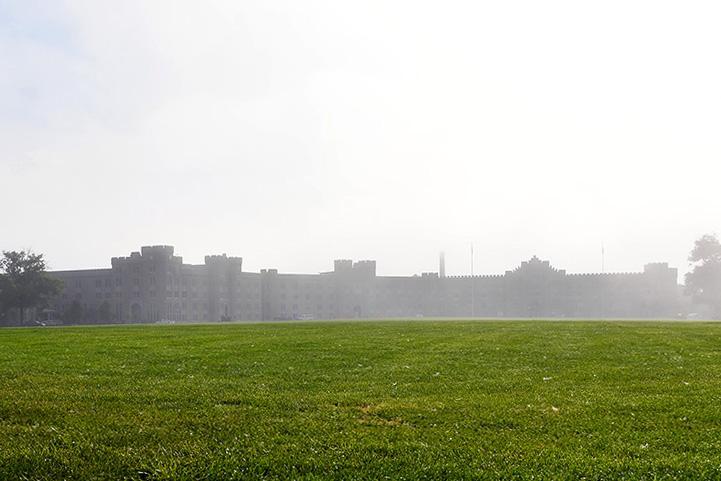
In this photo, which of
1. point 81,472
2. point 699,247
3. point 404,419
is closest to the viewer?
point 81,472

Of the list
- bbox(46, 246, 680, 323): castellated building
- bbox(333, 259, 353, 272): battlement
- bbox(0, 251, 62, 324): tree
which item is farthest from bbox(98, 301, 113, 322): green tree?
bbox(333, 259, 353, 272): battlement

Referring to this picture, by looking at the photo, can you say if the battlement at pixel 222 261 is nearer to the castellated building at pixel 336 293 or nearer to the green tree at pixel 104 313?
the castellated building at pixel 336 293

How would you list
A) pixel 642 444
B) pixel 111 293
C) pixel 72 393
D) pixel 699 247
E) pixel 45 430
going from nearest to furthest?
pixel 642 444 < pixel 45 430 < pixel 72 393 < pixel 699 247 < pixel 111 293

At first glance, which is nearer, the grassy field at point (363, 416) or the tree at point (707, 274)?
the grassy field at point (363, 416)

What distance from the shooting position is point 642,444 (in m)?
9.45

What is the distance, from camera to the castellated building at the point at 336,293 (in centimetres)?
13825

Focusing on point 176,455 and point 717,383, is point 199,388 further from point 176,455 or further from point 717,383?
point 717,383

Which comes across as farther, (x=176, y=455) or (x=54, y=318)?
(x=54, y=318)

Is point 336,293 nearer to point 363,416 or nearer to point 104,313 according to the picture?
point 104,313

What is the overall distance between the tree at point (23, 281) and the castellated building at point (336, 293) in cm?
2082

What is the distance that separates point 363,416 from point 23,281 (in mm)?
115672

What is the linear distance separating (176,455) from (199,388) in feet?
14.8

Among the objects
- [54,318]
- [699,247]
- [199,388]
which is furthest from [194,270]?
[199,388]

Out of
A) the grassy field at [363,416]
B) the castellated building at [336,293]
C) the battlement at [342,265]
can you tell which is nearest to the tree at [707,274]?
the castellated building at [336,293]
